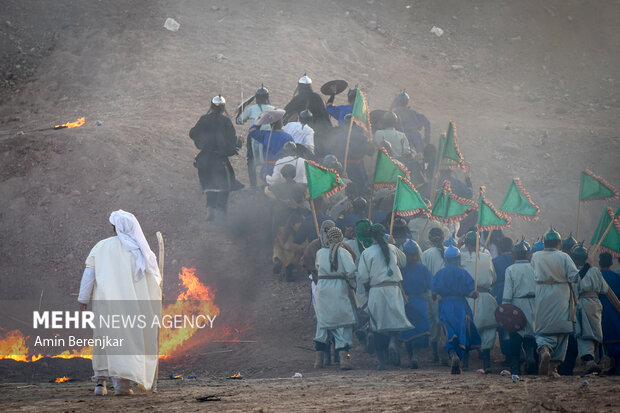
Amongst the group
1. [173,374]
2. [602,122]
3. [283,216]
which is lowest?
[173,374]

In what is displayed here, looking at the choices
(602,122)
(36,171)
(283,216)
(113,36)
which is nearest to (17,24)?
(113,36)

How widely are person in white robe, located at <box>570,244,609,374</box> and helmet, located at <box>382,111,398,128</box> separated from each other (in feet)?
16.7

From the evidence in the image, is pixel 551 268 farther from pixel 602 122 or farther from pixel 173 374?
pixel 602 122

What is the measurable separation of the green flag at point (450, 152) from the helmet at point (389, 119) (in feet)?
3.27

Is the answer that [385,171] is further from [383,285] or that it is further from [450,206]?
[383,285]

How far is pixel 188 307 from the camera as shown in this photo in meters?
13.0

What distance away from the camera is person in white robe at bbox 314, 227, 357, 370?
34.3 feet

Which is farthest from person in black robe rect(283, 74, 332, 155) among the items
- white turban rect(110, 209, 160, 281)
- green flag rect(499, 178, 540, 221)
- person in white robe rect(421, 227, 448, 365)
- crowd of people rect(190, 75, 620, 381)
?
white turban rect(110, 209, 160, 281)

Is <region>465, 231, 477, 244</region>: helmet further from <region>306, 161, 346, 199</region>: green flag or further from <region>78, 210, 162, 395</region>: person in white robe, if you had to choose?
<region>78, 210, 162, 395</region>: person in white robe

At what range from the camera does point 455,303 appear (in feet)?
33.1

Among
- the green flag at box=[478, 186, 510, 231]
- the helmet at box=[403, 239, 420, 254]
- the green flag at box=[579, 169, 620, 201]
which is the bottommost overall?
the helmet at box=[403, 239, 420, 254]

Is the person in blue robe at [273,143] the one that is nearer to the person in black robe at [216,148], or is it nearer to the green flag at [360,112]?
the person in black robe at [216,148]

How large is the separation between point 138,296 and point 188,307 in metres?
4.46

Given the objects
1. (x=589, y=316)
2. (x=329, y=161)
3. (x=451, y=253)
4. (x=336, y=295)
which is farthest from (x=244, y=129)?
(x=589, y=316)
